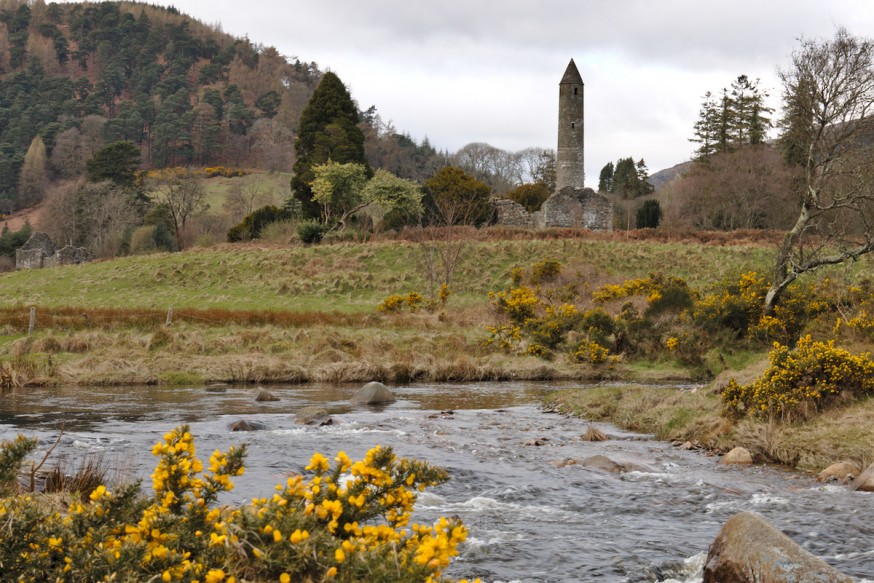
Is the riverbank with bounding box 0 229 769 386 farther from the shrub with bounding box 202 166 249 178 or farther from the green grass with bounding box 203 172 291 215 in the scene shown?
the shrub with bounding box 202 166 249 178

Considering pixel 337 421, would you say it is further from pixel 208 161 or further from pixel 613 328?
pixel 208 161

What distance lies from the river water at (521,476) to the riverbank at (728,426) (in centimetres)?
60

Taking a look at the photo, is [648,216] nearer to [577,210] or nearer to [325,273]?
[577,210]

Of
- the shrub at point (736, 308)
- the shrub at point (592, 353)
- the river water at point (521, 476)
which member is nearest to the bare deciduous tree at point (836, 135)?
the shrub at point (736, 308)

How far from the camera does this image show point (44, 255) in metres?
67.7

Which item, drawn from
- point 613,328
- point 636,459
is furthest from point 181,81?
point 636,459

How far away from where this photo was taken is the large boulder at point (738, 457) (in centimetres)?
1248

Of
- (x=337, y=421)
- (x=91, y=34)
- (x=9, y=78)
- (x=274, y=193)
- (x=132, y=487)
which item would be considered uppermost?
(x=91, y=34)

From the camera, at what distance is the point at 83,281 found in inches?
1841

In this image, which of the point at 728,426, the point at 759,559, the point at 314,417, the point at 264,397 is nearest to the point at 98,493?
the point at 759,559

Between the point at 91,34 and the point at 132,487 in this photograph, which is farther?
the point at 91,34

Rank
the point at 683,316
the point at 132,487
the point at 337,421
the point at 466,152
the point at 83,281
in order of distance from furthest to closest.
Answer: the point at 466,152
the point at 83,281
the point at 683,316
the point at 337,421
the point at 132,487

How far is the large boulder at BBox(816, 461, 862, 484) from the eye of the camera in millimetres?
11055

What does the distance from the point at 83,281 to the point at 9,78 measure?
408 ft
